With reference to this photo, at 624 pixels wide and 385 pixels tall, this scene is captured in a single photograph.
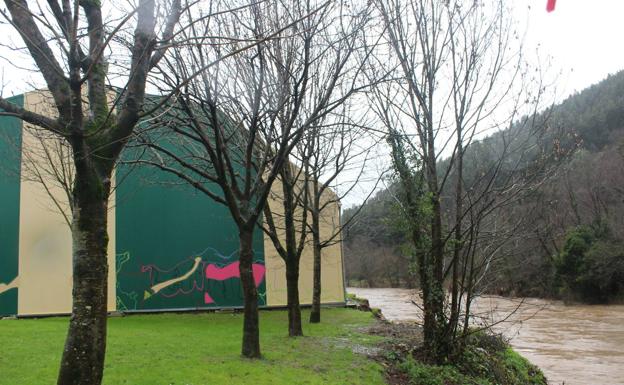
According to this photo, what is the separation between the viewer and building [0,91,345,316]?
19.8 meters

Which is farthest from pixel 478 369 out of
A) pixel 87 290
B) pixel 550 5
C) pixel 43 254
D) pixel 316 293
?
pixel 43 254

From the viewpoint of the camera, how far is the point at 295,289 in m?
11.9

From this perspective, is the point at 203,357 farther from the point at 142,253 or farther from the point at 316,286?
the point at 142,253

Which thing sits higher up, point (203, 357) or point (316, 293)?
point (316, 293)

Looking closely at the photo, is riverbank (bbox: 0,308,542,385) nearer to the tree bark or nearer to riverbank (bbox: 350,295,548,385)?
riverbank (bbox: 350,295,548,385)

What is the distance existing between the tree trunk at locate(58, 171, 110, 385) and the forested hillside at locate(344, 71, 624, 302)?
256 inches

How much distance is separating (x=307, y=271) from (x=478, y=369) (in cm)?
1342

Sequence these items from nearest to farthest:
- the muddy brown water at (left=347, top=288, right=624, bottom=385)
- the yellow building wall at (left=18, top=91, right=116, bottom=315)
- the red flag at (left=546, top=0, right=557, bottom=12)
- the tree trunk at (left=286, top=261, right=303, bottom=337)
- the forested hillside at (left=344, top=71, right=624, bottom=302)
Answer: the red flag at (left=546, top=0, right=557, bottom=12)
the forested hillside at (left=344, top=71, right=624, bottom=302)
the tree trunk at (left=286, top=261, right=303, bottom=337)
the muddy brown water at (left=347, top=288, right=624, bottom=385)
the yellow building wall at (left=18, top=91, right=116, bottom=315)

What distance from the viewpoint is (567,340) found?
18266mm

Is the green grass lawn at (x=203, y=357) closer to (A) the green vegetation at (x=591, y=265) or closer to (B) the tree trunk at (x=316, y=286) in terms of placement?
(B) the tree trunk at (x=316, y=286)

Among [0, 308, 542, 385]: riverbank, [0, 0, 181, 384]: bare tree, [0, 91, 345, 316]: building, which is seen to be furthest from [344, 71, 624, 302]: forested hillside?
[0, 0, 181, 384]: bare tree

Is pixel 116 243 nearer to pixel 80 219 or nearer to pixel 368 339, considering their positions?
pixel 368 339

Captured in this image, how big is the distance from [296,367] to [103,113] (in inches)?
197

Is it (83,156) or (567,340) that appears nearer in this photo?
(83,156)
